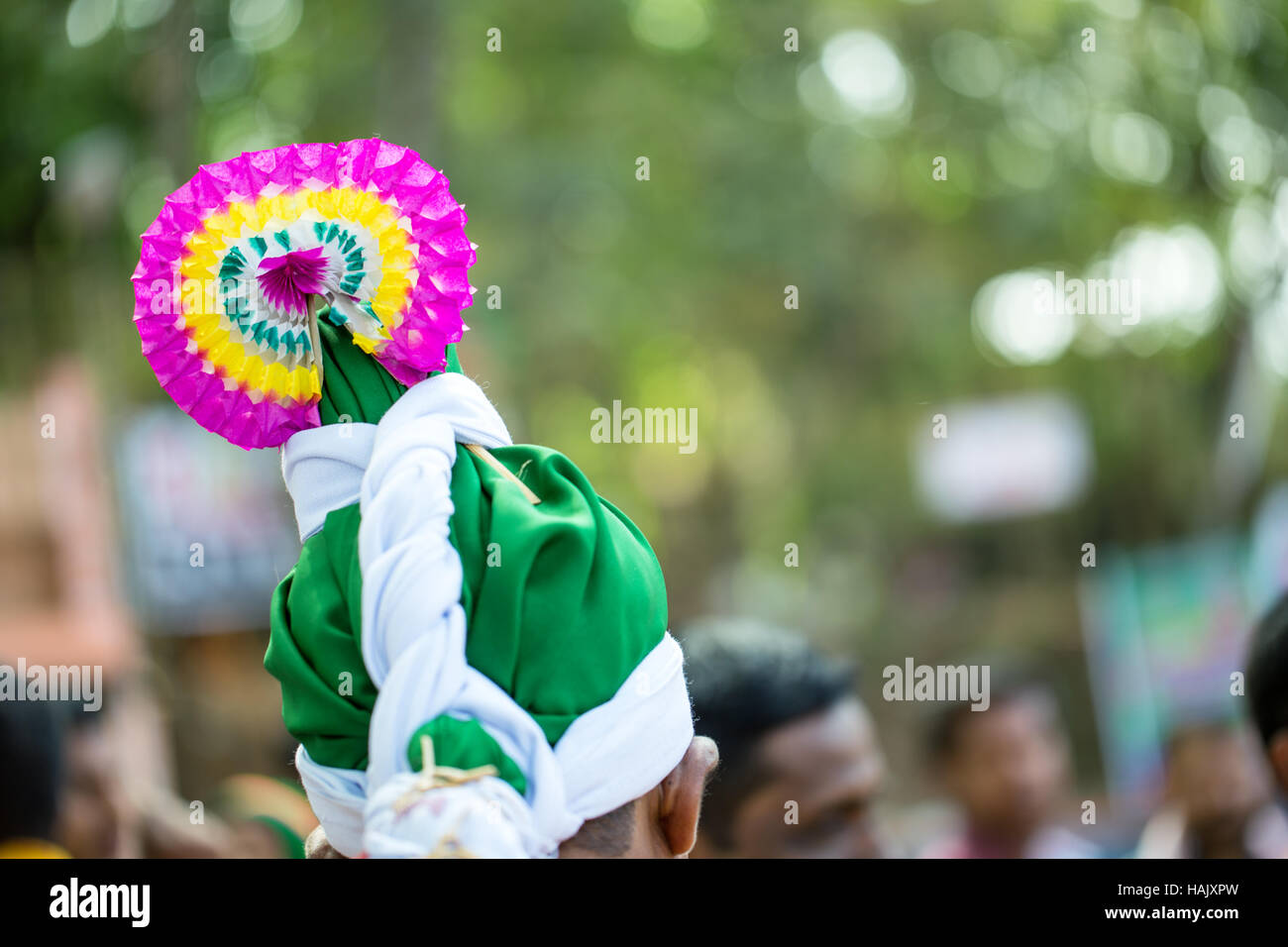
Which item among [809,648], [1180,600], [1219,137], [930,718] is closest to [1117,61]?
[1219,137]

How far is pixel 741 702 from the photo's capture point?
340 centimetres

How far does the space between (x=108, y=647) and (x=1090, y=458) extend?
41.8 ft

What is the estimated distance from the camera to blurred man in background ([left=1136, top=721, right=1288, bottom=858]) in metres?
5.01

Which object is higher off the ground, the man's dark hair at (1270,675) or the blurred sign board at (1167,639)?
the man's dark hair at (1270,675)

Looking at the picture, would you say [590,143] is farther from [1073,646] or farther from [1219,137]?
[1073,646]

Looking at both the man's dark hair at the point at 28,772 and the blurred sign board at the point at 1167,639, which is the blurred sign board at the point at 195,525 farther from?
the man's dark hair at the point at 28,772

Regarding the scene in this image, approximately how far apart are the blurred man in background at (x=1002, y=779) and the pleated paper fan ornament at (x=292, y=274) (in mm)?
4203

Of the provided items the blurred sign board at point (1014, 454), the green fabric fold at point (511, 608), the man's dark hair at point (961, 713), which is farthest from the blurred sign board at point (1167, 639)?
the blurred sign board at point (1014, 454)

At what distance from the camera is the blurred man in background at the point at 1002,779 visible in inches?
209

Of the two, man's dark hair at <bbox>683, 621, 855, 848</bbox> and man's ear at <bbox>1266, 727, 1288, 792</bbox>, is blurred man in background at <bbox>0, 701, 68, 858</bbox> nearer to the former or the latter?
man's dark hair at <bbox>683, 621, 855, 848</bbox>

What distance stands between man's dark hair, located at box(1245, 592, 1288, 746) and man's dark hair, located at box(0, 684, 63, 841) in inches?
126

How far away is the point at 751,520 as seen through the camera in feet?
69.2

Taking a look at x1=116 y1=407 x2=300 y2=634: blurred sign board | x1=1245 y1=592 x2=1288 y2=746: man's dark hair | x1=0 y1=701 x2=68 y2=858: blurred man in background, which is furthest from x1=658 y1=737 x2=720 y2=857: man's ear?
x1=116 y1=407 x2=300 y2=634: blurred sign board

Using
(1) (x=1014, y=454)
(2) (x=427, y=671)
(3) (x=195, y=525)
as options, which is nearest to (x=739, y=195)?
(1) (x=1014, y=454)
